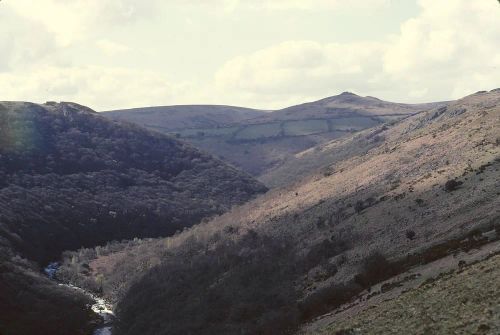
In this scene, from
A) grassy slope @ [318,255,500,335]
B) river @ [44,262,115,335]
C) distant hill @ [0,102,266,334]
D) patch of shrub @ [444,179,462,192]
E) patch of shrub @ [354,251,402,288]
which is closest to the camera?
grassy slope @ [318,255,500,335]

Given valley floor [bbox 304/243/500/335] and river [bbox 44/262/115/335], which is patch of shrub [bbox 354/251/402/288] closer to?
valley floor [bbox 304/243/500/335]

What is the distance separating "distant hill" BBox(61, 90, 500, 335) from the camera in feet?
172

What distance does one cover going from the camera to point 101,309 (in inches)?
3883

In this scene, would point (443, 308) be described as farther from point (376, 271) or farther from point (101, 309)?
point (101, 309)

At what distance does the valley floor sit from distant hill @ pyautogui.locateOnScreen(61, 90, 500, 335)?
1.81 metres

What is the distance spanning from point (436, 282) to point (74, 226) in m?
127

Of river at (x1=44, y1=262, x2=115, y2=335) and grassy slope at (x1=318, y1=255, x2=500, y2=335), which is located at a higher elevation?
grassy slope at (x1=318, y1=255, x2=500, y2=335)

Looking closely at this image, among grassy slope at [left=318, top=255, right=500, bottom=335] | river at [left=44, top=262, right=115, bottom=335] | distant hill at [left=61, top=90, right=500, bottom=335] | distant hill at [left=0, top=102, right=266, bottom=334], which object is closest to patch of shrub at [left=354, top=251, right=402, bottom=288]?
distant hill at [left=61, top=90, right=500, bottom=335]

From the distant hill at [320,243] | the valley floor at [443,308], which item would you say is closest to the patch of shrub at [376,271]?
the distant hill at [320,243]

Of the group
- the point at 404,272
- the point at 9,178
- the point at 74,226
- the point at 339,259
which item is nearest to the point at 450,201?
the point at 339,259

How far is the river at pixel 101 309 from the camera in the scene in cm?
8762

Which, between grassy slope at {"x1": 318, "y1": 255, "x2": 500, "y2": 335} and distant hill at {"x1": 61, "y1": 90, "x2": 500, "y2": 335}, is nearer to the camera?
grassy slope at {"x1": 318, "y1": 255, "x2": 500, "y2": 335}

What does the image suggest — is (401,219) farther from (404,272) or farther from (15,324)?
(15,324)

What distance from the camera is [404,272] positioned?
149ft
